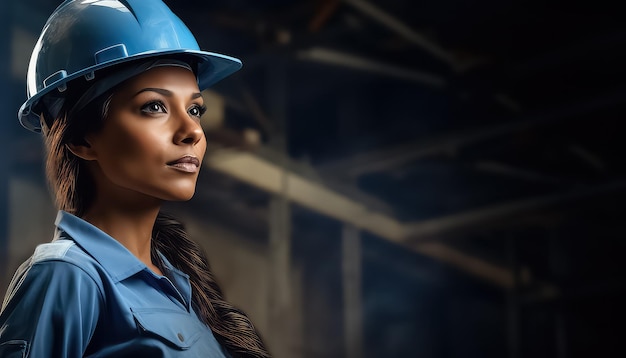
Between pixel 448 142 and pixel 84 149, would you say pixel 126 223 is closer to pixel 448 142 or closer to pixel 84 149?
pixel 84 149

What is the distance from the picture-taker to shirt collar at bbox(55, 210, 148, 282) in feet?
4.33

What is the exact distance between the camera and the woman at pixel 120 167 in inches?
49.4

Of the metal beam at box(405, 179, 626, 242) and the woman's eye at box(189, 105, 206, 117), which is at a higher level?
the metal beam at box(405, 179, 626, 242)

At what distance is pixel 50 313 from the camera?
120 cm

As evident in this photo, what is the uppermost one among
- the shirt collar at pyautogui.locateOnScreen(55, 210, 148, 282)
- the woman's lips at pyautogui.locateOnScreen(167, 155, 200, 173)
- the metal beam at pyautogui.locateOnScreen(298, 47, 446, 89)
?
the metal beam at pyautogui.locateOnScreen(298, 47, 446, 89)

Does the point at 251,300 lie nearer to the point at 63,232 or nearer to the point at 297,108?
the point at 297,108

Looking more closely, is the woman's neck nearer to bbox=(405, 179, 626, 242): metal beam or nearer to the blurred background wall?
the blurred background wall

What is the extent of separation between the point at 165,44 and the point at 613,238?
714cm

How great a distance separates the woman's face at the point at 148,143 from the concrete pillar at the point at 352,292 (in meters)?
4.95

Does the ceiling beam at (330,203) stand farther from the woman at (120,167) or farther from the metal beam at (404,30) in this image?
the woman at (120,167)

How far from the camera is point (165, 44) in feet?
4.69

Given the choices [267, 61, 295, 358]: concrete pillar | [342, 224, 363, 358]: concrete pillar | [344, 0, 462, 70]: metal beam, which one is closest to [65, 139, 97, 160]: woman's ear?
[344, 0, 462, 70]: metal beam

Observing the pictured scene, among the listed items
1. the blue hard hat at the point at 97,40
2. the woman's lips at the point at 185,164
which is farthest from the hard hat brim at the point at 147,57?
the woman's lips at the point at 185,164

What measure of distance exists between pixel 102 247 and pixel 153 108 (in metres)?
0.25
